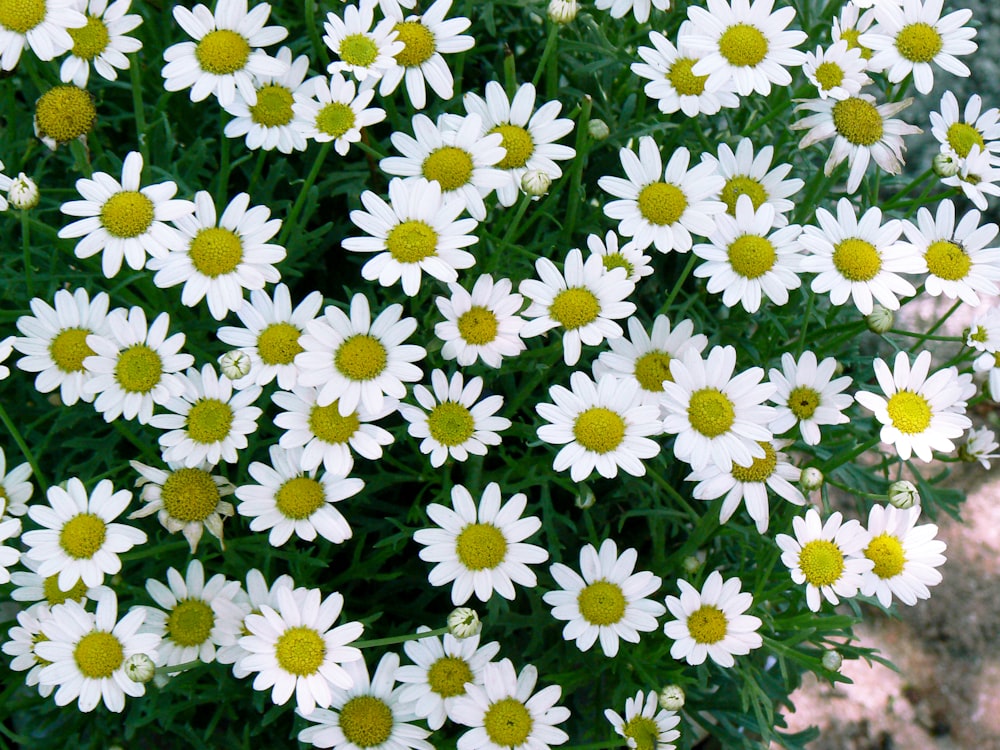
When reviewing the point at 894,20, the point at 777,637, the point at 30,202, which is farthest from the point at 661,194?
the point at 30,202

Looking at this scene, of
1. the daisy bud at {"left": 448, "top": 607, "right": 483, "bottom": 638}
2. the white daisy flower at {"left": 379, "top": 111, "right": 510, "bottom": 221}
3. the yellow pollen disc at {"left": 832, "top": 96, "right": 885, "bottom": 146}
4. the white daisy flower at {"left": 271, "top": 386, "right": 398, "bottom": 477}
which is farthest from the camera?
the yellow pollen disc at {"left": 832, "top": 96, "right": 885, "bottom": 146}

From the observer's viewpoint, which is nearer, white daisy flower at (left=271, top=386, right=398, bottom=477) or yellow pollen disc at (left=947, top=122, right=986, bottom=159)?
white daisy flower at (left=271, top=386, right=398, bottom=477)

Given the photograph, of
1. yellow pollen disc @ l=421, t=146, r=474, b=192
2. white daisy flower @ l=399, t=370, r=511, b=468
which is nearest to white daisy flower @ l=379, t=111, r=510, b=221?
yellow pollen disc @ l=421, t=146, r=474, b=192

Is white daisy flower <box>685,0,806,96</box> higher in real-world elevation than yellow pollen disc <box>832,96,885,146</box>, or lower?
higher

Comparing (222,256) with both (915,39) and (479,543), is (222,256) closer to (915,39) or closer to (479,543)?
(479,543)

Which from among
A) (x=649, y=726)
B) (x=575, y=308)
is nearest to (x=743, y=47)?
(x=575, y=308)

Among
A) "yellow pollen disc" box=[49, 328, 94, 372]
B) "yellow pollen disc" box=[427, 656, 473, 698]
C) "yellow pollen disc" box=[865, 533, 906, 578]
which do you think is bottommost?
"yellow pollen disc" box=[427, 656, 473, 698]

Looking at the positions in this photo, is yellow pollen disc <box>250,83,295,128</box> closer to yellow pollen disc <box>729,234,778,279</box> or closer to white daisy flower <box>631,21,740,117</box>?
white daisy flower <box>631,21,740,117</box>
